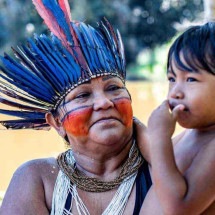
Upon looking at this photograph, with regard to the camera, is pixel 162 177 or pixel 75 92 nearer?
pixel 162 177

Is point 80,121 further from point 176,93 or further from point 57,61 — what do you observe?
point 176,93

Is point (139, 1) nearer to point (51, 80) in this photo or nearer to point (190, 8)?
point (190, 8)

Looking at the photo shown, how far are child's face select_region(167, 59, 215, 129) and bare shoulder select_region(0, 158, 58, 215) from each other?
615 millimetres

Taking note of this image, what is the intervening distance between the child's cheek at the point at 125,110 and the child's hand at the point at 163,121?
0.31 m

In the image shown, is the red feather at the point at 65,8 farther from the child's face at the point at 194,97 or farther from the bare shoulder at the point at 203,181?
the bare shoulder at the point at 203,181

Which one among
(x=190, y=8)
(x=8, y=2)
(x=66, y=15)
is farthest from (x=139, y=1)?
(x=66, y=15)

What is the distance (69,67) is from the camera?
213 cm

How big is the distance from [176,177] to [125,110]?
18.1 inches

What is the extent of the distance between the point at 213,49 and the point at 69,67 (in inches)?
22.7

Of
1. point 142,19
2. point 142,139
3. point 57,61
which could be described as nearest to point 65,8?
point 57,61

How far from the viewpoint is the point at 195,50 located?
1.78 meters

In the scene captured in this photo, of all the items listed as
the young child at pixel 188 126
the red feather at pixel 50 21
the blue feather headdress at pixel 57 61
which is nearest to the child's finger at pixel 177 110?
the young child at pixel 188 126

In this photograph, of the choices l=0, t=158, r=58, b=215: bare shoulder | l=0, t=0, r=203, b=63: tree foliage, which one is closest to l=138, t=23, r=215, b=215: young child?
l=0, t=158, r=58, b=215: bare shoulder

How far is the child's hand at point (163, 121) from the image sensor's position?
1760 millimetres
